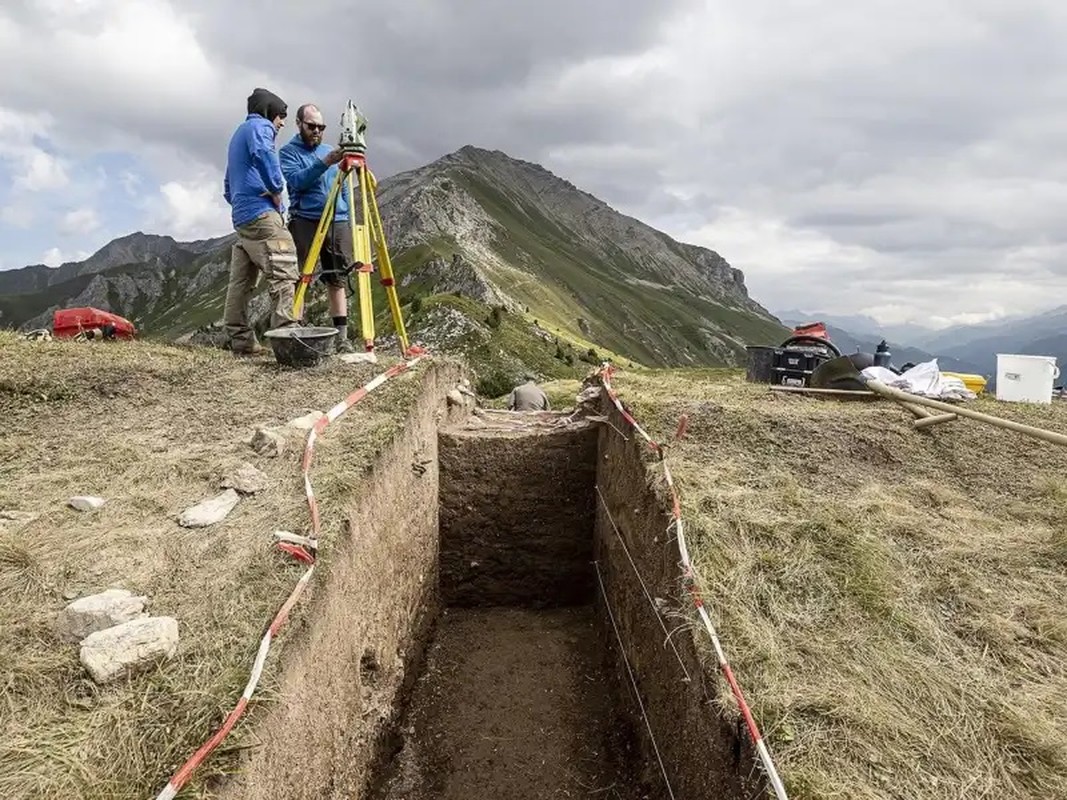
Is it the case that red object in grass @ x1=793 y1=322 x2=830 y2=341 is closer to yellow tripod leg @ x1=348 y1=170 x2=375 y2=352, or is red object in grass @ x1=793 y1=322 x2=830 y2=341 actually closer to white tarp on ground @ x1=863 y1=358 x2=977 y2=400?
white tarp on ground @ x1=863 y1=358 x2=977 y2=400

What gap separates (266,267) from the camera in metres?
8.29

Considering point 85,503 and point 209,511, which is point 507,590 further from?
point 85,503

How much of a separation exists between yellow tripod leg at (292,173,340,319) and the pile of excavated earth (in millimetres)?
899


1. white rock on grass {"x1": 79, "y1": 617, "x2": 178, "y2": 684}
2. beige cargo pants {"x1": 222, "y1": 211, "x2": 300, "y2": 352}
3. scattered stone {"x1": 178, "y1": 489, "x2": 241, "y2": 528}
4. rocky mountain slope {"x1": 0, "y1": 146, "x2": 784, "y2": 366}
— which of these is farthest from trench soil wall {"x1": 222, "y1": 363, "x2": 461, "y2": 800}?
rocky mountain slope {"x1": 0, "y1": 146, "x2": 784, "y2": 366}

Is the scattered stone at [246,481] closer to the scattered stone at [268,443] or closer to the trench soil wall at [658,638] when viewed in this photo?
the scattered stone at [268,443]

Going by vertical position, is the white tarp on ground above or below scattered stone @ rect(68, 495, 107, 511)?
above

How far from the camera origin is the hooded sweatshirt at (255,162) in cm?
776

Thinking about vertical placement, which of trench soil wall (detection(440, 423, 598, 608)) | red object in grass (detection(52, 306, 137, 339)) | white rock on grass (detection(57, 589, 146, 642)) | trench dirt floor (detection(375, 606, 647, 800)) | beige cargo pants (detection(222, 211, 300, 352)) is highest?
beige cargo pants (detection(222, 211, 300, 352))

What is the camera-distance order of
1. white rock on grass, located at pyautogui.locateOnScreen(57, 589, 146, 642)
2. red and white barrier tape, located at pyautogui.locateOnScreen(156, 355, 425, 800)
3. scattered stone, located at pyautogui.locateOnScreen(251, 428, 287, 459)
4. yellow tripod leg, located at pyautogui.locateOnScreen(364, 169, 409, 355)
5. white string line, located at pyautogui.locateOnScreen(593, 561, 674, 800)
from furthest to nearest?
yellow tripod leg, located at pyautogui.locateOnScreen(364, 169, 409, 355) < scattered stone, located at pyautogui.locateOnScreen(251, 428, 287, 459) < white string line, located at pyautogui.locateOnScreen(593, 561, 674, 800) < white rock on grass, located at pyautogui.locateOnScreen(57, 589, 146, 642) < red and white barrier tape, located at pyautogui.locateOnScreen(156, 355, 425, 800)

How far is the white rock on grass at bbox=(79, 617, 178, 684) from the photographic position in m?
3.50

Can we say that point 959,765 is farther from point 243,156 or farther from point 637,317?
point 637,317

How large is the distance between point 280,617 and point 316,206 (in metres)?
6.51

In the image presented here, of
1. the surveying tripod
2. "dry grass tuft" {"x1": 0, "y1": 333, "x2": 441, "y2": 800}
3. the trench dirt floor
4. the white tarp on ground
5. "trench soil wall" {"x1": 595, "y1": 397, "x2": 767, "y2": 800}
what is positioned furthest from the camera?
the white tarp on ground

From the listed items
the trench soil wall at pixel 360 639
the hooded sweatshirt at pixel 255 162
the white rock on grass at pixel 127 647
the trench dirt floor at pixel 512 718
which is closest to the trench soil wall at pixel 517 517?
the trench dirt floor at pixel 512 718
